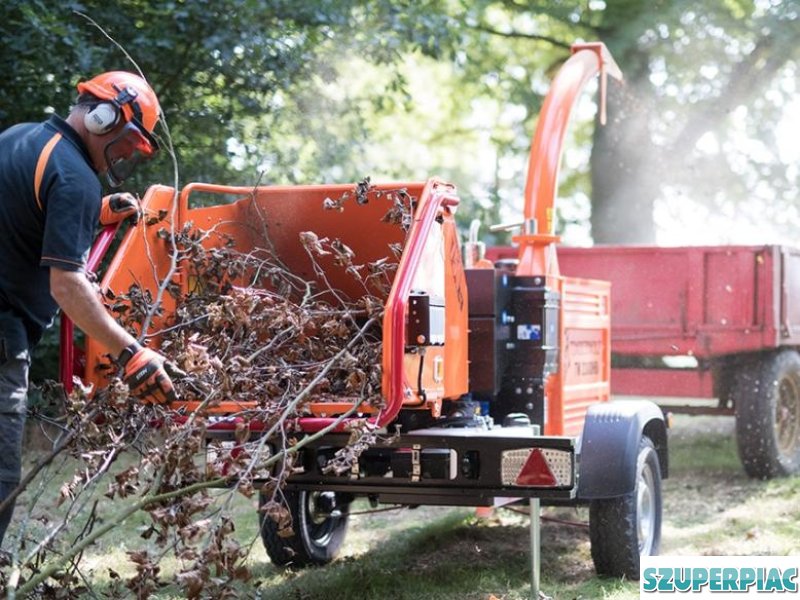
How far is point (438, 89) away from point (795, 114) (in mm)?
6816

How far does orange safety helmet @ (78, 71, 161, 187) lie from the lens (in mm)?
4262

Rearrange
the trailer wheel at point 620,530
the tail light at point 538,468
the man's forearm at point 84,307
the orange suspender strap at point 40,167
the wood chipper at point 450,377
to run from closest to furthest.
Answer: the man's forearm at point 84,307
the orange suspender strap at point 40,167
the wood chipper at point 450,377
the tail light at point 538,468
the trailer wheel at point 620,530

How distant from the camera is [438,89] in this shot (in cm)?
2038

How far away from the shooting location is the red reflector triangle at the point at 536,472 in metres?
4.79

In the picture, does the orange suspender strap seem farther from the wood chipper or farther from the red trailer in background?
the red trailer in background

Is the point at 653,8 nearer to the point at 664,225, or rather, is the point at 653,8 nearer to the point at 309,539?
the point at 664,225

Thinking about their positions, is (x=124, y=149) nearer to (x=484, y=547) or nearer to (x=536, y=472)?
(x=536, y=472)

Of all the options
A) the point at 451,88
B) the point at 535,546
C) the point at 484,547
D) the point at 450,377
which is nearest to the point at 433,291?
the point at 450,377

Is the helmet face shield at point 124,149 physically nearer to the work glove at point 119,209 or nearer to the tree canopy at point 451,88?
the work glove at point 119,209

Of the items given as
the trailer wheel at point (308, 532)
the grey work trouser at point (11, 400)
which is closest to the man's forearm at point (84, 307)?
the grey work trouser at point (11, 400)

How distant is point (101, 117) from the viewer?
167 inches

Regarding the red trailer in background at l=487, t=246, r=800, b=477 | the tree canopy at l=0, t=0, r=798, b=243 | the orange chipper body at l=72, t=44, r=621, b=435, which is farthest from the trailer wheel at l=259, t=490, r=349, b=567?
the red trailer in background at l=487, t=246, r=800, b=477

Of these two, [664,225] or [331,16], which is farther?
[664,225]

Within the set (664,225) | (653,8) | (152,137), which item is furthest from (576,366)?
(664,225)
